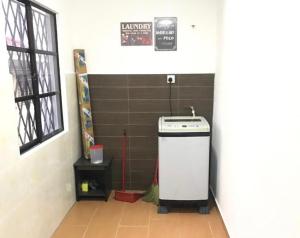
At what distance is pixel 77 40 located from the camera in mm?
3230

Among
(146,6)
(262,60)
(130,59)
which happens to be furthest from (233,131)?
(146,6)

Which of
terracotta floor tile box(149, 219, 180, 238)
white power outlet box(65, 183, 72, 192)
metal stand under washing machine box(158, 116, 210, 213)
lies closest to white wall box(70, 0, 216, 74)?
metal stand under washing machine box(158, 116, 210, 213)

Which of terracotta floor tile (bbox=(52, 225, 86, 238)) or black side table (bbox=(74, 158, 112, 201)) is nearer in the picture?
terracotta floor tile (bbox=(52, 225, 86, 238))

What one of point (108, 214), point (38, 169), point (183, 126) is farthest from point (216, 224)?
point (38, 169)

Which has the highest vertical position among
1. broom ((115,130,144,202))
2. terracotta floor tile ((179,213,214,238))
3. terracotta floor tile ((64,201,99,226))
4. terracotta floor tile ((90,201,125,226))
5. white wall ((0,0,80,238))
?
white wall ((0,0,80,238))

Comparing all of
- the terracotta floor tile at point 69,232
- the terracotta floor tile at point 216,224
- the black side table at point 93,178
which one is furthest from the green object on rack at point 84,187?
the terracotta floor tile at point 216,224

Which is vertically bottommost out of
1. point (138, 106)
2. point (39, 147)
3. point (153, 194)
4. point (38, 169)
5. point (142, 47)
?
point (153, 194)

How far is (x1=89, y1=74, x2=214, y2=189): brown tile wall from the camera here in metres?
3.30

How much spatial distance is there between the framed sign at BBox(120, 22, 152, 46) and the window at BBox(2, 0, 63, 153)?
2.62 ft

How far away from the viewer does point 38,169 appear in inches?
89.6

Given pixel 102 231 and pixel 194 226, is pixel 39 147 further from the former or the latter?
pixel 194 226

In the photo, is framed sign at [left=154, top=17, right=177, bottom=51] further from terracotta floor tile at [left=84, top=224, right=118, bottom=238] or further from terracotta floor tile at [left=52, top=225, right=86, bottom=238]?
terracotta floor tile at [left=52, top=225, right=86, bottom=238]

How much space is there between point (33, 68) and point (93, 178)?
1.59 metres

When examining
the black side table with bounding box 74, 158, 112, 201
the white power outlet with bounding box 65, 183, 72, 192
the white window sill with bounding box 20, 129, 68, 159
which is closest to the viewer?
the white window sill with bounding box 20, 129, 68, 159
